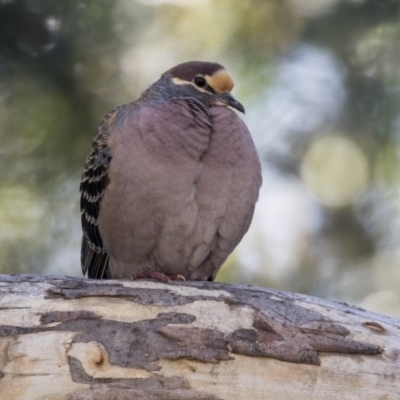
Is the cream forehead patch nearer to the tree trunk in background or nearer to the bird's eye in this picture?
the bird's eye

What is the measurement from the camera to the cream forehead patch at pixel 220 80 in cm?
439

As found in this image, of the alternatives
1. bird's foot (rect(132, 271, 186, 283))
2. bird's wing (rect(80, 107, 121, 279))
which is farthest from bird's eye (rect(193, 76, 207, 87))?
bird's foot (rect(132, 271, 186, 283))

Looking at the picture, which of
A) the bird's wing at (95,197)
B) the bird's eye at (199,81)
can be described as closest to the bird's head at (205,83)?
the bird's eye at (199,81)

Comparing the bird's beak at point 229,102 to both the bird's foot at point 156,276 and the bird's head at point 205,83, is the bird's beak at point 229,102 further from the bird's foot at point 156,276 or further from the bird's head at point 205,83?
the bird's foot at point 156,276

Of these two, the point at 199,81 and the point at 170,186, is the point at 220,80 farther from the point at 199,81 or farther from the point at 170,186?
the point at 170,186

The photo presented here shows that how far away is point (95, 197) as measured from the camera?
4273 mm

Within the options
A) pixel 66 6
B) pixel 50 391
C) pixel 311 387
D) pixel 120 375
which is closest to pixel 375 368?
pixel 311 387

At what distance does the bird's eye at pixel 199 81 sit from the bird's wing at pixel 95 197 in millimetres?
450

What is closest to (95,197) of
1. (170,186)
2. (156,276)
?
(170,186)

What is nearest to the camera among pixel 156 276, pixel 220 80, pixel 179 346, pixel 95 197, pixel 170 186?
pixel 179 346

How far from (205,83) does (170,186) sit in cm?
75

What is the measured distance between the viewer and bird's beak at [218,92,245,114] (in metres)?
4.38

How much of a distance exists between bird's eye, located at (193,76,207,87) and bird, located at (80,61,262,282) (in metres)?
0.09

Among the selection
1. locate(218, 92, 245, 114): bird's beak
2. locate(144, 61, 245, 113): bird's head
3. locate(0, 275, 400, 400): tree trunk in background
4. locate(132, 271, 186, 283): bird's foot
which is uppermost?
locate(144, 61, 245, 113): bird's head
